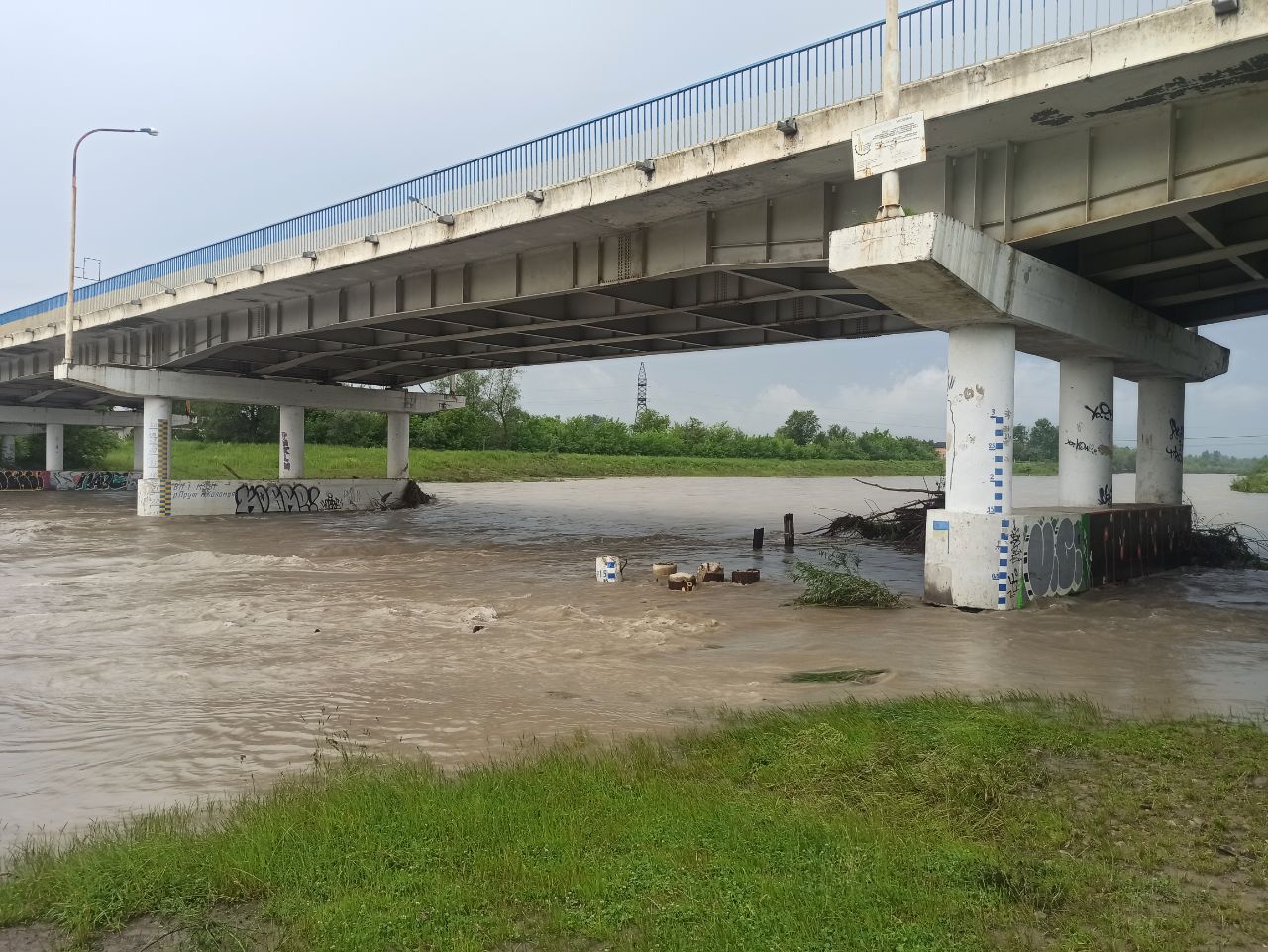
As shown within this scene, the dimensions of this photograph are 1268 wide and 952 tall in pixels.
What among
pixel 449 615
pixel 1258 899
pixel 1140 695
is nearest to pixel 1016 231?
pixel 1140 695

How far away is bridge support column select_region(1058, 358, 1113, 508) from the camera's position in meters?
18.4

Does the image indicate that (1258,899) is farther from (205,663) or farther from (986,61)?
(986,61)

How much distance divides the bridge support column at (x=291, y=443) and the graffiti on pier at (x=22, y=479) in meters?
26.2

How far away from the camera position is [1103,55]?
433 inches

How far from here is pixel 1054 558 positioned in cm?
1570

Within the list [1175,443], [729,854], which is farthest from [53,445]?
[729,854]

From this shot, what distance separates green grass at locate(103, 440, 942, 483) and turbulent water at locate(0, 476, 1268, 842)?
37527 millimetres

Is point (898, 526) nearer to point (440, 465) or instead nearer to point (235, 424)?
point (440, 465)

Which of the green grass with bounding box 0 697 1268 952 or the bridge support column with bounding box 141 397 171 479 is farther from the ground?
the bridge support column with bounding box 141 397 171 479

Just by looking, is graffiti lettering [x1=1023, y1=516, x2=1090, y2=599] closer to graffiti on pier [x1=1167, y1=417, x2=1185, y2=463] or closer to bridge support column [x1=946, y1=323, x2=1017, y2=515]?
bridge support column [x1=946, y1=323, x2=1017, y2=515]

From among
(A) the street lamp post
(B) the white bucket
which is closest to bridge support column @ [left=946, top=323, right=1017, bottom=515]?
(B) the white bucket

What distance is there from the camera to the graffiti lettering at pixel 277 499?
38.8 metres

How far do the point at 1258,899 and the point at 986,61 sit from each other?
11.0m

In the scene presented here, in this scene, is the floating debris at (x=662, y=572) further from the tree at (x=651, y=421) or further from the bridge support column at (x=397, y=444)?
the tree at (x=651, y=421)
